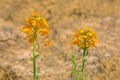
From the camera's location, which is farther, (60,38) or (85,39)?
(60,38)

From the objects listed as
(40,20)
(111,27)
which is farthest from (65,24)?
(40,20)

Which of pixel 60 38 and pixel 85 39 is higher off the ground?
pixel 60 38

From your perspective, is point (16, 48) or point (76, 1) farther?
point (76, 1)

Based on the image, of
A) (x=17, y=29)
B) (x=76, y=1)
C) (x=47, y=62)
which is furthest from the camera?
(x=76, y=1)

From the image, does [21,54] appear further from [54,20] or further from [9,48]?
[54,20]

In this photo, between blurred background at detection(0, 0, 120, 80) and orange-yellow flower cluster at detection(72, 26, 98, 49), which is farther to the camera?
blurred background at detection(0, 0, 120, 80)

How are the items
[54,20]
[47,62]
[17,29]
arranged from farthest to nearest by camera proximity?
[54,20] < [17,29] < [47,62]

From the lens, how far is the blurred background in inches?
A: 253

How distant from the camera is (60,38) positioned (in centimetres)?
802

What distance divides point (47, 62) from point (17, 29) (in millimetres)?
1678

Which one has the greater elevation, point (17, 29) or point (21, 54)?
point (17, 29)

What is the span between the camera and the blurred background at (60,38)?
21.1 feet

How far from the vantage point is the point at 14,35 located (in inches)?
309

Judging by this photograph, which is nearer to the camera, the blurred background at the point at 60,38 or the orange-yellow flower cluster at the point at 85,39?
the orange-yellow flower cluster at the point at 85,39
